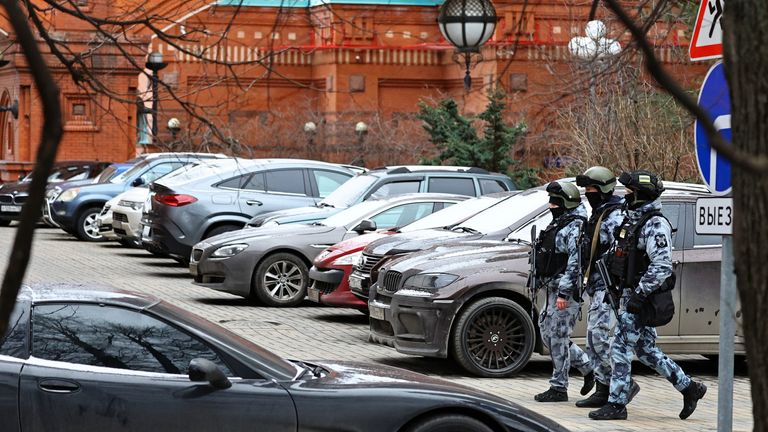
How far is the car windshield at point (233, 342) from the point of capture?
23.6ft

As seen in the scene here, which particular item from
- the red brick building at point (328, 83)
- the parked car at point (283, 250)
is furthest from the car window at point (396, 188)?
the red brick building at point (328, 83)

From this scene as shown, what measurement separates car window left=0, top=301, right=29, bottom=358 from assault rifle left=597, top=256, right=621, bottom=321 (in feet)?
15.6

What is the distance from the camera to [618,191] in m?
13.7

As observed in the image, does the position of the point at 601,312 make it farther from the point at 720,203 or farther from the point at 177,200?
the point at 177,200

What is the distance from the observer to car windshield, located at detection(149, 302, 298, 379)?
721cm

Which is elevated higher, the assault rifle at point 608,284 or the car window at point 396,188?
the car window at point 396,188

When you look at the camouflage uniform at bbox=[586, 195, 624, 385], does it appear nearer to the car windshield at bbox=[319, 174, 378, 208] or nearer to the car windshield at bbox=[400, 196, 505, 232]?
the car windshield at bbox=[400, 196, 505, 232]

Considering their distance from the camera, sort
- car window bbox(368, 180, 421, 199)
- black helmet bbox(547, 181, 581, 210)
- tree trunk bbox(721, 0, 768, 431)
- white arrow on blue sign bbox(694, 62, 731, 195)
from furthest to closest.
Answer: car window bbox(368, 180, 421, 199), black helmet bbox(547, 181, 581, 210), white arrow on blue sign bbox(694, 62, 731, 195), tree trunk bbox(721, 0, 768, 431)

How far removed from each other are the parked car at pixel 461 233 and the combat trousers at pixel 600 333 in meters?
3.07

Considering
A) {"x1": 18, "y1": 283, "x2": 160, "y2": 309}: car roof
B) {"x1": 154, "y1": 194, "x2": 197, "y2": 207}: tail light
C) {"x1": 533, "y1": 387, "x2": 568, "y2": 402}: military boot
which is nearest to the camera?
{"x1": 18, "y1": 283, "x2": 160, "y2": 309}: car roof

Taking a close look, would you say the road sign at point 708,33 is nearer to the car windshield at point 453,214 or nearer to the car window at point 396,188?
the car windshield at point 453,214

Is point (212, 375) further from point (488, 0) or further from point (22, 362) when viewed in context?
point (488, 0)

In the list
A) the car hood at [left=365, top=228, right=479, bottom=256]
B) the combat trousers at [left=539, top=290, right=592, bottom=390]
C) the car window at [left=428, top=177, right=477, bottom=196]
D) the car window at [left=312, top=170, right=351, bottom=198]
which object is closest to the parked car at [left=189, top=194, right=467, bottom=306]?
the car window at [left=428, top=177, right=477, bottom=196]

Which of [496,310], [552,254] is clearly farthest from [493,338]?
[552,254]
